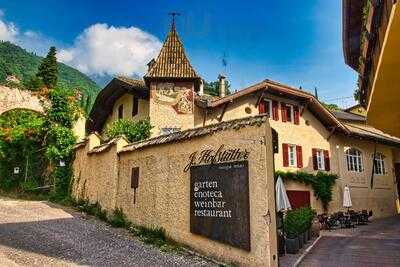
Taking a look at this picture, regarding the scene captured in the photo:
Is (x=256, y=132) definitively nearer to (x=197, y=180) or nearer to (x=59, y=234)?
(x=197, y=180)

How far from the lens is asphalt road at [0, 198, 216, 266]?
8.27 metres

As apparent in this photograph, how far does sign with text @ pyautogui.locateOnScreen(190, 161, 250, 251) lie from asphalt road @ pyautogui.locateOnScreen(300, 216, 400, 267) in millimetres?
2450

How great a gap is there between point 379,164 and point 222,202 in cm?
2149

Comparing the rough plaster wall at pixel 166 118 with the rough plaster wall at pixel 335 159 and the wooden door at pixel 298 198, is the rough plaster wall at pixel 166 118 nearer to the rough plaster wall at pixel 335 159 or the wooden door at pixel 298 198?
the rough plaster wall at pixel 335 159

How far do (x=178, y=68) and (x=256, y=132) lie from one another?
13.2 metres

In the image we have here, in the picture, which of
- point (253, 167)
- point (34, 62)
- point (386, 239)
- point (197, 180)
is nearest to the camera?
point (253, 167)

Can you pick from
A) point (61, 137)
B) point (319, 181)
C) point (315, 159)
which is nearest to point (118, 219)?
point (61, 137)

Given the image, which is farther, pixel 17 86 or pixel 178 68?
pixel 17 86

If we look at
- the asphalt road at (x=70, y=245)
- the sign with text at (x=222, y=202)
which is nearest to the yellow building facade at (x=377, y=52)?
the sign with text at (x=222, y=202)

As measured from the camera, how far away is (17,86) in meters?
25.8

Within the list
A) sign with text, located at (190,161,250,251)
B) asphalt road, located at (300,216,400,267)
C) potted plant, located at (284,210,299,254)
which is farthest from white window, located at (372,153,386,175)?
sign with text, located at (190,161,250,251)

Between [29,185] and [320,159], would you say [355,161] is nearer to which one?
[320,159]

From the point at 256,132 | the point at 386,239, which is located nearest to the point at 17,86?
the point at 256,132

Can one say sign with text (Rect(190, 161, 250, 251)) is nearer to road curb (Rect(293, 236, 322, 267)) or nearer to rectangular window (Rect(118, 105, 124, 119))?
road curb (Rect(293, 236, 322, 267))
